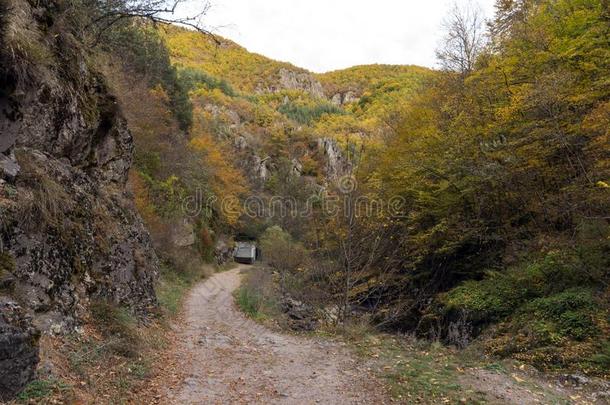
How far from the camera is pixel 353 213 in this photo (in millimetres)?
11055

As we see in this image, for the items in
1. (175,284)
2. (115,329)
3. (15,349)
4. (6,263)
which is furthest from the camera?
(175,284)

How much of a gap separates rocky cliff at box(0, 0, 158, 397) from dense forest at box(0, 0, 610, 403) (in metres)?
0.03

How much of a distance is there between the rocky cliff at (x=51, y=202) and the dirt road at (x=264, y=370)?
1.96 m

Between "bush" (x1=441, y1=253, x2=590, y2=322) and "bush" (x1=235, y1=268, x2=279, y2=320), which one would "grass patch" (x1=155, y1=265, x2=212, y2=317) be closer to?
"bush" (x1=235, y1=268, x2=279, y2=320)

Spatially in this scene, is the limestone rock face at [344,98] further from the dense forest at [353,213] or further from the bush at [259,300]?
the bush at [259,300]

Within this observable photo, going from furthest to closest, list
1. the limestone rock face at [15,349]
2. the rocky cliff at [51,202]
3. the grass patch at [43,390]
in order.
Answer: the rocky cliff at [51,202]
the grass patch at [43,390]
the limestone rock face at [15,349]

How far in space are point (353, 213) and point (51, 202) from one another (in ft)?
23.8

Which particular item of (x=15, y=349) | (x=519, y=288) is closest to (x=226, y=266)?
(x=519, y=288)

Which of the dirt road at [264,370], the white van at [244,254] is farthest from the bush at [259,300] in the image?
the white van at [244,254]

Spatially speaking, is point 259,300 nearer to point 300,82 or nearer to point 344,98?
point 344,98

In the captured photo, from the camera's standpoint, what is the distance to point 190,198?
25875 millimetres

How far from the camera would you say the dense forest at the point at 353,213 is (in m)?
5.90

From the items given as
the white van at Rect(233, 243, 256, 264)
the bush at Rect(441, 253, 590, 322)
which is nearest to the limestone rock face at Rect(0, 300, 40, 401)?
the bush at Rect(441, 253, 590, 322)

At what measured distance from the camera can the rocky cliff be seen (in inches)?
200
